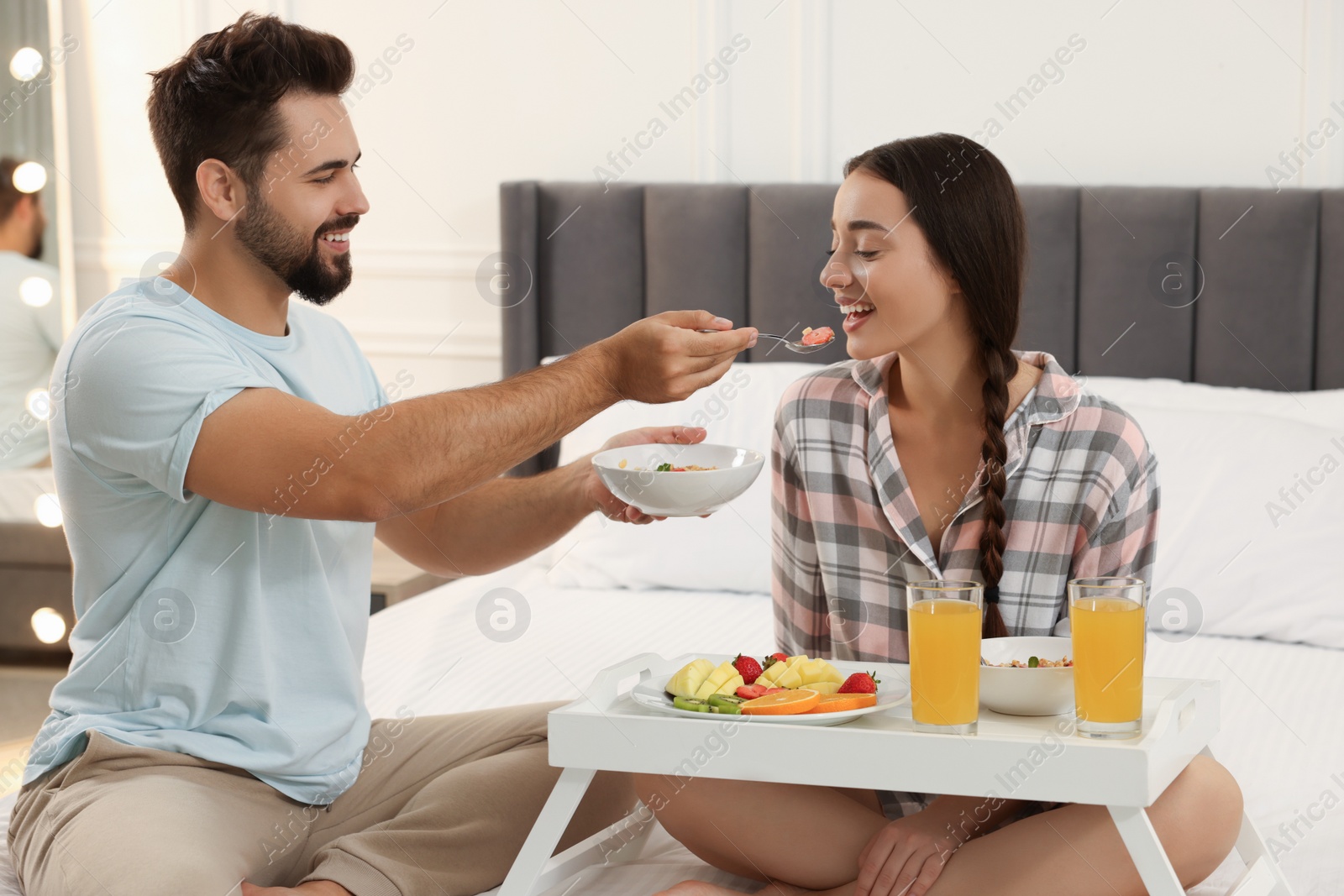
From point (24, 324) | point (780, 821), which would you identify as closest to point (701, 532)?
point (780, 821)

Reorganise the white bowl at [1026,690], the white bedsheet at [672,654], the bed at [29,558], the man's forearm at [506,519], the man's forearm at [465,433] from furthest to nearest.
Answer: the bed at [29,558] < the man's forearm at [506,519] < the white bedsheet at [672,654] < the man's forearm at [465,433] < the white bowl at [1026,690]

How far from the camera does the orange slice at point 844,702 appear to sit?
1.26 meters

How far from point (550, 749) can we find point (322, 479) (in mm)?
376

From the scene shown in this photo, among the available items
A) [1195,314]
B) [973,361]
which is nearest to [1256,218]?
[1195,314]

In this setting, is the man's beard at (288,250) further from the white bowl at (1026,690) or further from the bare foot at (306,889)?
the white bowl at (1026,690)

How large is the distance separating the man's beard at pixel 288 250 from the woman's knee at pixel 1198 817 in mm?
1175

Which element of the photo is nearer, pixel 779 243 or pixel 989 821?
A: pixel 989 821

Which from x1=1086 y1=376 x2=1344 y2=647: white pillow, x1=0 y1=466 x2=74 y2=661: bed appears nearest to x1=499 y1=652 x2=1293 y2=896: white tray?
x1=1086 y1=376 x2=1344 y2=647: white pillow

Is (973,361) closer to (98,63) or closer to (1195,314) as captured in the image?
(1195,314)

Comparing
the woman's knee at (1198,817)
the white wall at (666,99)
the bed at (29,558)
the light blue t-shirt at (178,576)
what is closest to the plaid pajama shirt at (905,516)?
the woman's knee at (1198,817)

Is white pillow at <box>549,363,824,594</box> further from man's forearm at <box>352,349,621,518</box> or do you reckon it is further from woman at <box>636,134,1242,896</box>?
man's forearm at <box>352,349,621,518</box>

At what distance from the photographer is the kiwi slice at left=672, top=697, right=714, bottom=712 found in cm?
129

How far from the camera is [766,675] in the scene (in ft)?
4.49

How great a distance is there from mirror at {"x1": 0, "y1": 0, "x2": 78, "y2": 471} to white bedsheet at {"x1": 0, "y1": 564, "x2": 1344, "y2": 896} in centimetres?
132
